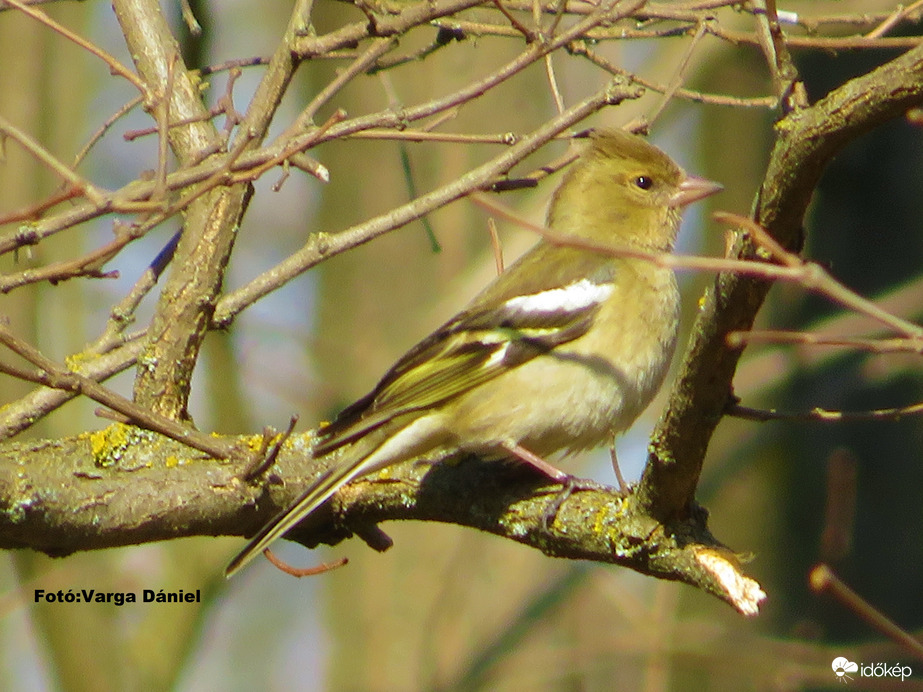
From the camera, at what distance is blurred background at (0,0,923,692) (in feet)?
20.3

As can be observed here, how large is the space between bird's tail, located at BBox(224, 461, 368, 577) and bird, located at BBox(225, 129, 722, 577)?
1.3 inches

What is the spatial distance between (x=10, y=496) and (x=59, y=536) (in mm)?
272

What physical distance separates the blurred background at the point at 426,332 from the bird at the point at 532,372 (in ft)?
2.59

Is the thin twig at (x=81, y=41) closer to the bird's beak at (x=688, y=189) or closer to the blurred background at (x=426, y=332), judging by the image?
the blurred background at (x=426, y=332)

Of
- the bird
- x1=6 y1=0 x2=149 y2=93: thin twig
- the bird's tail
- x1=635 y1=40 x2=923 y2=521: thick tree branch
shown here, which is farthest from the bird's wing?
x1=6 y1=0 x2=149 y2=93: thin twig

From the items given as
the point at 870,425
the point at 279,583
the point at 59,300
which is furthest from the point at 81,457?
the point at 279,583

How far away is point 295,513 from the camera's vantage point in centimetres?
360

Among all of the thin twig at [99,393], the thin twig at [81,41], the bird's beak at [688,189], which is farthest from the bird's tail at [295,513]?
the bird's beak at [688,189]

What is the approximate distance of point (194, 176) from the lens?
2469mm

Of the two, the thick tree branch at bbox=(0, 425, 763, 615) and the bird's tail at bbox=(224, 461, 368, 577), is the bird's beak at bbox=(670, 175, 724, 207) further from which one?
the bird's tail at bbox=(224, 461, 368, 577)

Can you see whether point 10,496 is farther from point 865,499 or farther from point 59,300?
point 865,499

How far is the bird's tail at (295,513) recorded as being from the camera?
3.53m

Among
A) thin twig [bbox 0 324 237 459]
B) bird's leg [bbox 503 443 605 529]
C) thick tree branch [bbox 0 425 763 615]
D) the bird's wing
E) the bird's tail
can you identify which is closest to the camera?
thin twig [bbox 0 324 237 459]

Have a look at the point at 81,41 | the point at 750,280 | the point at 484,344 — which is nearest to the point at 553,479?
the point at 484,344
